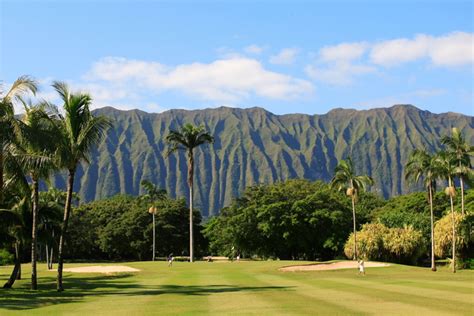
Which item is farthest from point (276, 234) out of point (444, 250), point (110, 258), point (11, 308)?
point (11, 308)

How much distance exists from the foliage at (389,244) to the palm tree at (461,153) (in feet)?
23.3

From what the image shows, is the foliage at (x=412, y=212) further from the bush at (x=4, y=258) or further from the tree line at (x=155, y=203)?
the bush at (x=4, y=258)

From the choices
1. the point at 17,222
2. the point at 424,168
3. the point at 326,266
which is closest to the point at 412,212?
the point at 424,168

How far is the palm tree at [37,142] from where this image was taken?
3058 cm

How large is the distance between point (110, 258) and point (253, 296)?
312ft

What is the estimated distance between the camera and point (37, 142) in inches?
1203

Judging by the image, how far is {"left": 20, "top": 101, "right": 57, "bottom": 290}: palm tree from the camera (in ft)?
100

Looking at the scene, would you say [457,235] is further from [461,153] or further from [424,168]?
[424,168]

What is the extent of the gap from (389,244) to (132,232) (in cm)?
5327

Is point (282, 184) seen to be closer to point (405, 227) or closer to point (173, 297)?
point (405, 227)

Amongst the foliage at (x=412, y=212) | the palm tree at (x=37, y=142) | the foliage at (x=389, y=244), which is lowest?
the foliage at (x=389, y=244)

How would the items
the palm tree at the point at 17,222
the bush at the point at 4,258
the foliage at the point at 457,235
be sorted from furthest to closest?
the bush at the point at 4,258, the foliage at the point at 457,235, the palm tree at the point at 17,222

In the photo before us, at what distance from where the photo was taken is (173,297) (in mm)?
30281

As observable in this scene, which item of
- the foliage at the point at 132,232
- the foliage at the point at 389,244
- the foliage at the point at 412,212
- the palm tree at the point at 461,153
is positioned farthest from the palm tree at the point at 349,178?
the foliage at the point at 132,232
